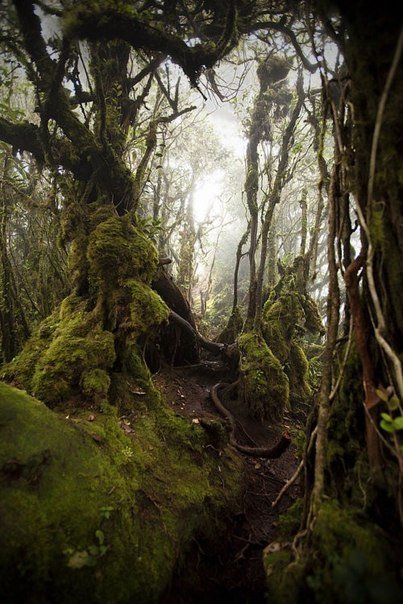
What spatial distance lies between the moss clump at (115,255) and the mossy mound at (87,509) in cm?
208

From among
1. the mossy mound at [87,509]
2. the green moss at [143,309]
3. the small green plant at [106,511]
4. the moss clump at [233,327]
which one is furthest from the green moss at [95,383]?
the moss clump at [233,327]

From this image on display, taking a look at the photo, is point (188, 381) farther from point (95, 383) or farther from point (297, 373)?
point (95, 383)

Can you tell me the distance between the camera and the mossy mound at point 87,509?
69.7 inches

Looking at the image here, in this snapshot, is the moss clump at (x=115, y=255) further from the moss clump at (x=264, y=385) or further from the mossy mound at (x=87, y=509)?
the moss clump at (x=264, y=385)

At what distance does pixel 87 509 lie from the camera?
2.13m

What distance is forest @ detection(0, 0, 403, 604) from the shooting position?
1.64 m

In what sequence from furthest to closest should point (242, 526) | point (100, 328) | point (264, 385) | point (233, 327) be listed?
point (233, 327) → point (264, 385) → point (100, 328) → point (242, 526)

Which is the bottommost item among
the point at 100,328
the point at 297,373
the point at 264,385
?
the point at 264,385

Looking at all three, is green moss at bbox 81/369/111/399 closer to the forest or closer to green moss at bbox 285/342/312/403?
the forest

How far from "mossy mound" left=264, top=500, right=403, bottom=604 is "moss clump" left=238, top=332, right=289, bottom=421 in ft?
14.1

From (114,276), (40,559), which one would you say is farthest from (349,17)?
(114,276)

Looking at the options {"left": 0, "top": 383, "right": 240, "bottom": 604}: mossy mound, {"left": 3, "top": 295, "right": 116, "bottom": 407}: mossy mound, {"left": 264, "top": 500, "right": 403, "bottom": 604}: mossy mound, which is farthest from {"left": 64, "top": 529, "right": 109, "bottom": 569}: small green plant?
{"left": 3, "top": 295, "right": 116, "bottom": 407}: mossy mound

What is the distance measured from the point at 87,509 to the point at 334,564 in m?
1.60

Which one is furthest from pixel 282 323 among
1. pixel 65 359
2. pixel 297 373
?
pixel 65 359
